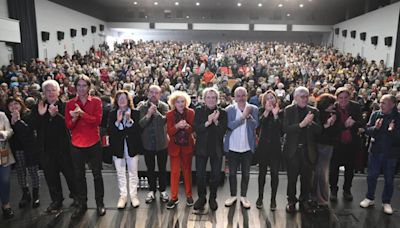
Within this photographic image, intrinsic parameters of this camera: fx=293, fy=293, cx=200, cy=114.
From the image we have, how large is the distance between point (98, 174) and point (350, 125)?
9.40 ft

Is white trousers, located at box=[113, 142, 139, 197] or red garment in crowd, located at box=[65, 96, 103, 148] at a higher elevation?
red garment in crowd, located at box=[65, 96, 103, 148]

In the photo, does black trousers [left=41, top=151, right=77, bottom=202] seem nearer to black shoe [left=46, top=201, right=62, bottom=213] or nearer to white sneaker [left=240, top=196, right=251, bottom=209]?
black shoe [left=46, top=201, right=62, bottom=213]

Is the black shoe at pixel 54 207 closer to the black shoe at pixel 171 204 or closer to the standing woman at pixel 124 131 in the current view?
the standing woman at pixel 124 131

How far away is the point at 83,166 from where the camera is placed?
317cm

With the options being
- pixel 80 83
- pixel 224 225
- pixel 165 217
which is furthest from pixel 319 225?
pixel 80 83

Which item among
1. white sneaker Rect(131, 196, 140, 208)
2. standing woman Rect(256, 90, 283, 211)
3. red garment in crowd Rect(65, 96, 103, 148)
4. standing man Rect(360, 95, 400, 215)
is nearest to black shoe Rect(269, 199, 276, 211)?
standing woman Rect(256, 90, 283, 211)

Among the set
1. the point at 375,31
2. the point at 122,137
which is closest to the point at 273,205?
the point at 122,137

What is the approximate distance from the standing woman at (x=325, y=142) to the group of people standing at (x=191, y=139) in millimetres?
10

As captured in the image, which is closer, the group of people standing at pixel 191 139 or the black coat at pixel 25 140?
the group of people standing at pixel 191 139

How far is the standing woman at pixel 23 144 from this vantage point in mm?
3242

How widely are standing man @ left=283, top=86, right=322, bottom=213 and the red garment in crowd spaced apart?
202cm

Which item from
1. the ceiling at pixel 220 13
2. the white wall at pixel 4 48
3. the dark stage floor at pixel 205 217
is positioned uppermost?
the ceiling at pixel 220 13

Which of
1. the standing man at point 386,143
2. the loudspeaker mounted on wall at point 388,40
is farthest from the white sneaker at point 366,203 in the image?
the loudspeaker mounted on wall at point 388,40

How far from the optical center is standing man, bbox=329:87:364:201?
3373 millimetres
